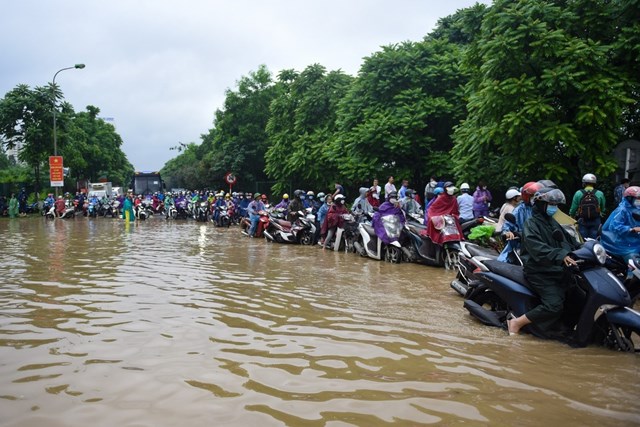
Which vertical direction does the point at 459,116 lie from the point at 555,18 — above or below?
below

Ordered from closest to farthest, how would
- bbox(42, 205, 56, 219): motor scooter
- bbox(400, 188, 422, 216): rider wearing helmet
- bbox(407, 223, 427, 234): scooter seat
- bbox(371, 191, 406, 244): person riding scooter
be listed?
bbox(407, 223, 427, 234): scooter seat → bbox(371, 191, 406, 244): person riding scooter → bbox(400, 188, 422, 216): rider wearing helmet → bbox(42, 205, 56, 219): motor scooter

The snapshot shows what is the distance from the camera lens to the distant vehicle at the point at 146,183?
37.6 metres

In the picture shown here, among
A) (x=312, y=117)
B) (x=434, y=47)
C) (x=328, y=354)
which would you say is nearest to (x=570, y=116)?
(x=434, y=47)

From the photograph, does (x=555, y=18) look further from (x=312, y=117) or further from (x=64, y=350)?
(x=312, y=117)

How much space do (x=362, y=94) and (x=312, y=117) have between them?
5932 mm

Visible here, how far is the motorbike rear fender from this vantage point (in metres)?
4.61

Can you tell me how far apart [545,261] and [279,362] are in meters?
2.49

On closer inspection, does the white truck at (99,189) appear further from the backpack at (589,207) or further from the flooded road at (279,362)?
the backpack at (589,207)

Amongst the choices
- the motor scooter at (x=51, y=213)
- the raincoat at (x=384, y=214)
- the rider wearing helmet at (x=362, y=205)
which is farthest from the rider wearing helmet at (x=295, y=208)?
the motor scooter at (x=51, y=213)

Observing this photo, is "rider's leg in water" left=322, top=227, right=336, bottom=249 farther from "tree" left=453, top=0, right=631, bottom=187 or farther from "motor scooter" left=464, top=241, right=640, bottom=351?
"motor scooter" left=464, top=241, right=640, bottom=351

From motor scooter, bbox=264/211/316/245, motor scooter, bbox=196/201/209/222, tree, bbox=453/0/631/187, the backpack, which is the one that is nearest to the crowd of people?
the backpack

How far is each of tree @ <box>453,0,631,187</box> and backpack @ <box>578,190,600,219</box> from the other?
11.9 ft

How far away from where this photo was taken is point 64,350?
464cm

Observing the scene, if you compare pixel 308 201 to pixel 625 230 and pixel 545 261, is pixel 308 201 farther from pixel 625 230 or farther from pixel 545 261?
pixel 545 261
